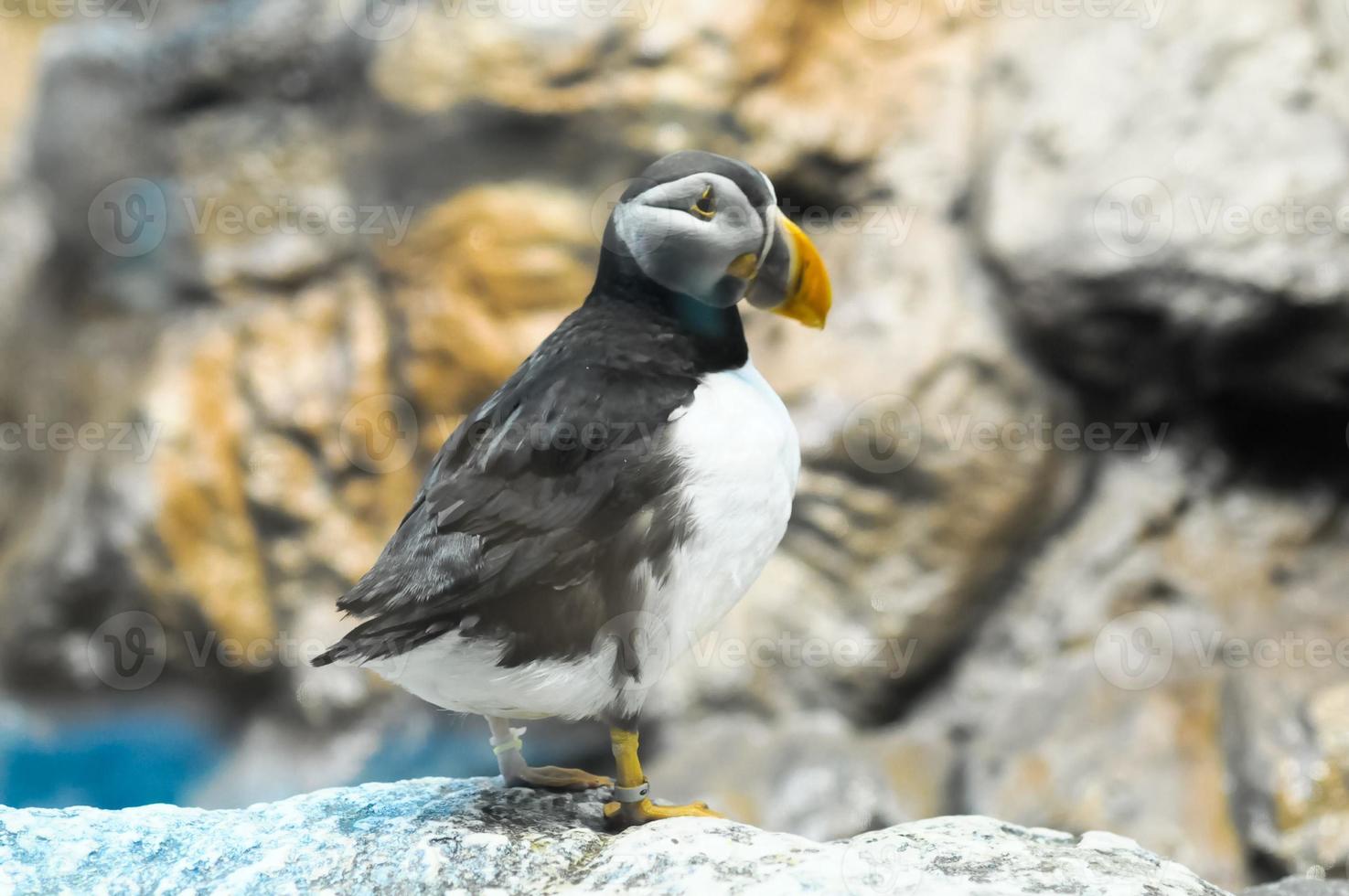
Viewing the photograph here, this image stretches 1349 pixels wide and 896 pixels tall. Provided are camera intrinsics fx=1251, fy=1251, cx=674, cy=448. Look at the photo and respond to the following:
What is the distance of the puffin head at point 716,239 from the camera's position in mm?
2457

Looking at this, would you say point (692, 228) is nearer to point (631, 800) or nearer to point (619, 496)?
point (619, 496)

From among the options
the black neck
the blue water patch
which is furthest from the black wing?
the blue water patch

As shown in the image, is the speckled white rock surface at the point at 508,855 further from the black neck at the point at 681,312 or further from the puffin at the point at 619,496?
the black neck at the point at 681,312

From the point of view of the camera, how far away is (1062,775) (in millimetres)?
5176

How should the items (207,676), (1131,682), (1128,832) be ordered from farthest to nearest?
(207,676) → (1131,682) → (1128,832)

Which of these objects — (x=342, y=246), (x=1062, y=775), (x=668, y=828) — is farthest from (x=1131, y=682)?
(x=342, y=246)

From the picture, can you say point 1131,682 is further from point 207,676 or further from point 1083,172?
point 207,676

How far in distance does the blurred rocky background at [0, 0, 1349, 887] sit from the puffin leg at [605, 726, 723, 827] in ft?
9.95

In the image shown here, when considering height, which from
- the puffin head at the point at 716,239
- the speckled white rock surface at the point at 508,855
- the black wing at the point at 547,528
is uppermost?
the puffin head at the point at 716,239

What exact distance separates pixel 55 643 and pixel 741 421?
19.6 feet

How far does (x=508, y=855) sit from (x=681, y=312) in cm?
112

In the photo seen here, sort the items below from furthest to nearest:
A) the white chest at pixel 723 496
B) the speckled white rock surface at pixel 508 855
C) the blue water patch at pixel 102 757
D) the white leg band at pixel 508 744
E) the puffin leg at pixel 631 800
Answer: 1. the blue water patch at pixel 102 757
2. the white leg band at pixel 508 744
3. the puffin leg at pixel 631 800
4. the white chest at pixel 723 496
5. the speckled white rock surface at pixel 508 855

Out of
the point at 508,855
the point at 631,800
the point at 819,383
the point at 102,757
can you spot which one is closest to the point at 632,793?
the point at 631,800

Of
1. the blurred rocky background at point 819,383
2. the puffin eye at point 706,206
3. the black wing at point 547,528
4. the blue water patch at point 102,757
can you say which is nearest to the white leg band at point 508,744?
the black wing at point 547,528
